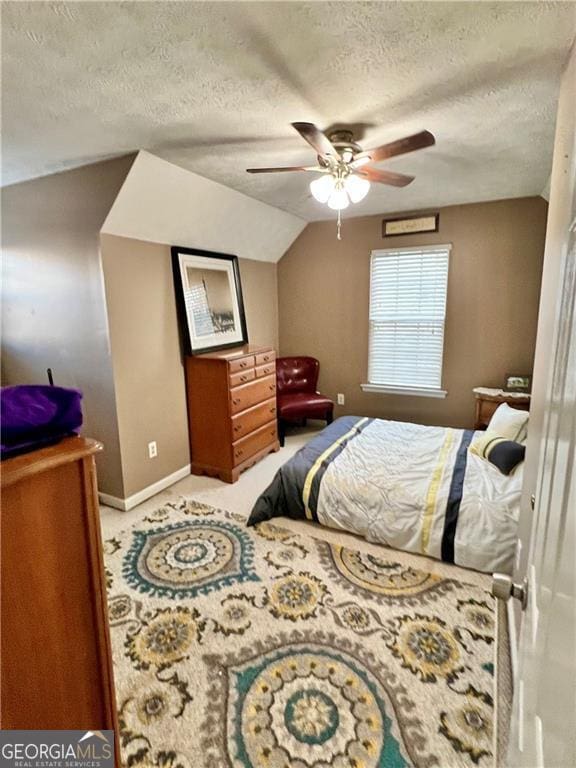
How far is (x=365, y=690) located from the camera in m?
1.47

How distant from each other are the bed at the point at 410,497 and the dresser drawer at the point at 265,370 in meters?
0.98

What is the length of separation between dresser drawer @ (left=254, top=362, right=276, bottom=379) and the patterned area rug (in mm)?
1690

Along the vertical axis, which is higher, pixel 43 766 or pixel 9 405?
pixel 9 405

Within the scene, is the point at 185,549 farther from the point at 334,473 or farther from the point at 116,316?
the point at 116,316

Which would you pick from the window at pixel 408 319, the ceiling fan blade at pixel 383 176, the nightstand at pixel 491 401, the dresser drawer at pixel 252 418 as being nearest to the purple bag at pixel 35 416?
the ceiling fan blade at pixel 383 176

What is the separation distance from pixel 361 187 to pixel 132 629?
267 cm

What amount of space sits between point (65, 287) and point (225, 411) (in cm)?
161

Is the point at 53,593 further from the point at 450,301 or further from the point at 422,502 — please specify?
the point at 450,301

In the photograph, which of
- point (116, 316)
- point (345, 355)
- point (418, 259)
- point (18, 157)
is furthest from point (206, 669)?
point (418, 259)

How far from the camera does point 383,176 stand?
85.9 inches

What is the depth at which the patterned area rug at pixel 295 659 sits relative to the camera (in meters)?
1.29

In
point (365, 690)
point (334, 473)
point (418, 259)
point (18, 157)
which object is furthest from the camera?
point (418, 259)

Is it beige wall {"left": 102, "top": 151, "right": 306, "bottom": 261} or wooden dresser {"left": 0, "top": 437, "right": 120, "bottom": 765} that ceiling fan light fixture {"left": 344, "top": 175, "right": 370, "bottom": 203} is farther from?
wooden dresser {"left": 0, "top": 437, "right": 120, "bottom": 765}

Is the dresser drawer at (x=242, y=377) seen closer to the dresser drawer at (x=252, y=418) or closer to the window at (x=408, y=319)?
the dresser drawer at (x=252, y=418)
